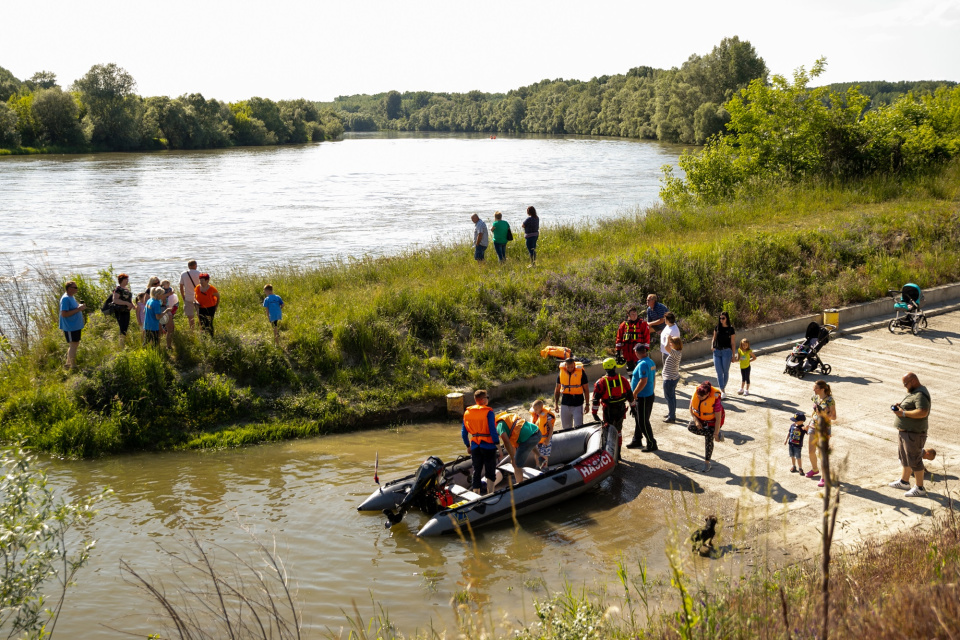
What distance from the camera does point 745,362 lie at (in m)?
12.9

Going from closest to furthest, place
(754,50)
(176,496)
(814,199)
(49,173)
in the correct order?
(176,496)
(814,199)
(49,173)
(754,50)

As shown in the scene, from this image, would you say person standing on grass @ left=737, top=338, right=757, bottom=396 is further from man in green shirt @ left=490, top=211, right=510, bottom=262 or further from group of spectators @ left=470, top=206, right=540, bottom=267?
man in green shirt @ left=490, top=211, right=510, bottom=262

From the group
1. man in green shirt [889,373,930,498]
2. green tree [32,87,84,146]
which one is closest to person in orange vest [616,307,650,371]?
man in green shirt [889,373,930,498]

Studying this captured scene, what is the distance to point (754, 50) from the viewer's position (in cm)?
7856

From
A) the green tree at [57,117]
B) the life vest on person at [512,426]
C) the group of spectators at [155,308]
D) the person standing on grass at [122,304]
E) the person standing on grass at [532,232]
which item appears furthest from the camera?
the green tree at [57,117]

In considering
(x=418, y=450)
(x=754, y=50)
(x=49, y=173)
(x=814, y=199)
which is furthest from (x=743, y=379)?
(x=754, y=50)

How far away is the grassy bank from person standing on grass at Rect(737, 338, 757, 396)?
10.5ft

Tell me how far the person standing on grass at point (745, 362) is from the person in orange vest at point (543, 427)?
407 centimetres

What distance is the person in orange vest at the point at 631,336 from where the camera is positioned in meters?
12.5

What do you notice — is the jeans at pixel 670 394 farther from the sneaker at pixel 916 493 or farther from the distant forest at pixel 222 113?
the distant forest at pixel 222 113

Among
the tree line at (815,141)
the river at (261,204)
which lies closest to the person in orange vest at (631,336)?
the river at (261,204)

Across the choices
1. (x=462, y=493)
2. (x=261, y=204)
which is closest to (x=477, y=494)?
Result: (x=462, y=493)

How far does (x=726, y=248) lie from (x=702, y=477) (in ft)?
35.2

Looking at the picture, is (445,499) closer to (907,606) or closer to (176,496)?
(176,496)
